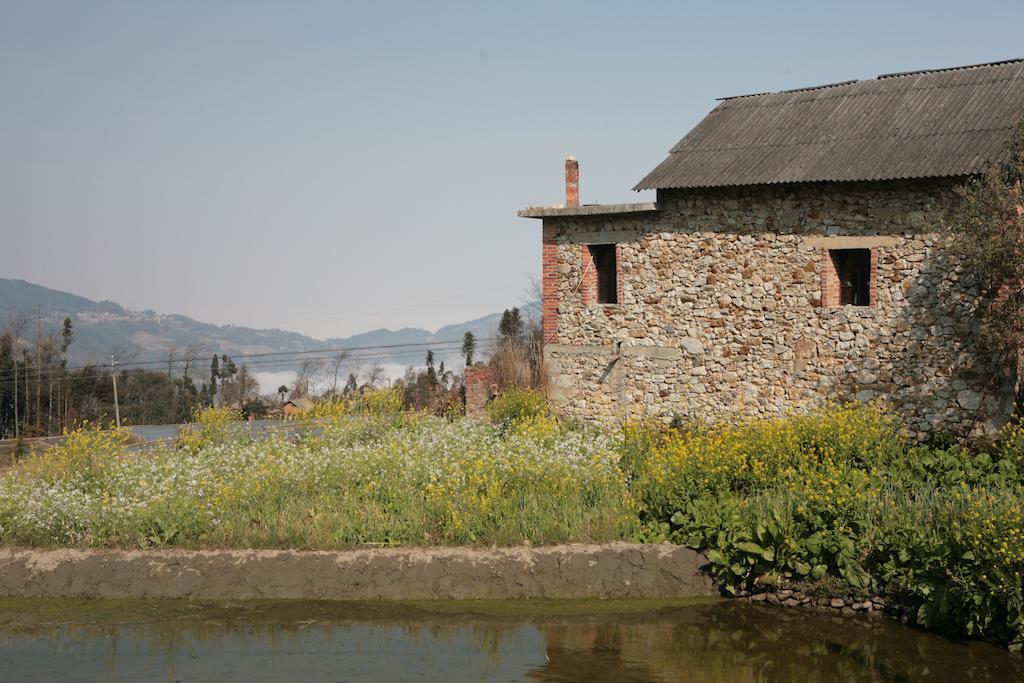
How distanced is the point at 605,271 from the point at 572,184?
175cm

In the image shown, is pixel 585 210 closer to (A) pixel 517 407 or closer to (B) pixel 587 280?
(B) pixel 587 280

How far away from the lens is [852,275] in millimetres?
16531

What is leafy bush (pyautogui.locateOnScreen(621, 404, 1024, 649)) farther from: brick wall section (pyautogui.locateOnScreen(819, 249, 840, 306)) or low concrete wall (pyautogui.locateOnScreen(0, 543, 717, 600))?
brick wall section (pyautogui.locateOnScreen(819, 249, 840, 306))

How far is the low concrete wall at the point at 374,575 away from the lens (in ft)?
37.5

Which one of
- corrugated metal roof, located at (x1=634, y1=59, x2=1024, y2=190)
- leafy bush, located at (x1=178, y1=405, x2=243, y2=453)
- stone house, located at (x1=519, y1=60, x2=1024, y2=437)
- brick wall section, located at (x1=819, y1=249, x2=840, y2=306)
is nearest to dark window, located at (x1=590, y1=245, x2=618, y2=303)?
stone house, located at (x1=519, y1=60, x2=1024, y2=437)

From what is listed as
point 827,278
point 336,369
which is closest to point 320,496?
point 827,278

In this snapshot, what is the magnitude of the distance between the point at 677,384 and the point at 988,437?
5049mm

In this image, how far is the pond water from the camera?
9297 mm

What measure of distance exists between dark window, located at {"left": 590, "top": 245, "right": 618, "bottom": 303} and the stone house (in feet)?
0.12

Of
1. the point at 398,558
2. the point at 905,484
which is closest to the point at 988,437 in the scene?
the point at 905,484

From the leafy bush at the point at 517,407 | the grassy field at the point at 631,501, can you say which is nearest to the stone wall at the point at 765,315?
the leafy bush at the point at 517,407

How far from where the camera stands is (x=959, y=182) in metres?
15.0

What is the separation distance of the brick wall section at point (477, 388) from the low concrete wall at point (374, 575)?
32.2 feet

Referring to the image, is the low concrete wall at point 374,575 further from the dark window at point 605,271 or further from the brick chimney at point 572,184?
the brick chimney at point 572,184
